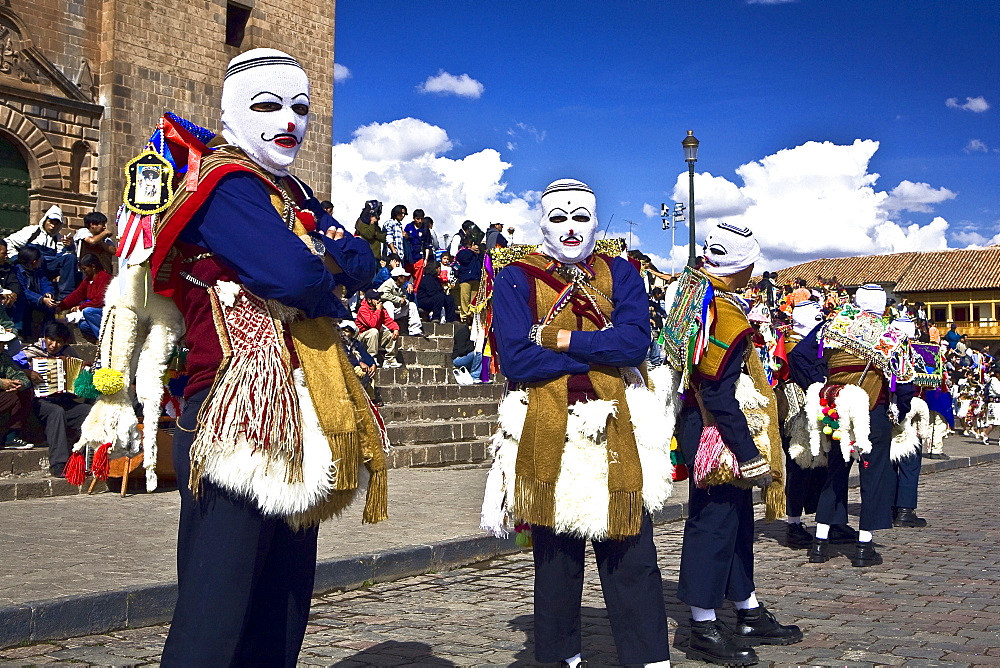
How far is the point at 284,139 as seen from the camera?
2932 mm

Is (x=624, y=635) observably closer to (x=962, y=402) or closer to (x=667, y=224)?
(x=962, y=402)

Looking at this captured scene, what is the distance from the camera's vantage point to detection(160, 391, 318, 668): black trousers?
2.63m

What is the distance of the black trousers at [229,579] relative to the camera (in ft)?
8.64

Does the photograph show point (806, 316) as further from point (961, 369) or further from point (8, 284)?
point (961, 369)

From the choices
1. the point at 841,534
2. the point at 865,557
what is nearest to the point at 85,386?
the point at 865,557

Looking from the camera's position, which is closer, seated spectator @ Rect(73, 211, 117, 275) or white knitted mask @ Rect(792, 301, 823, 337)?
white knitted mask @ Rect(792, 301, 823, 337)

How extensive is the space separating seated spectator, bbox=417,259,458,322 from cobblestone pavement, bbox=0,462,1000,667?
36.1 ft

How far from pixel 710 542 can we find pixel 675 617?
38.3 inches

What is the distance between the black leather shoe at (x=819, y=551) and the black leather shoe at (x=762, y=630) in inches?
93.4

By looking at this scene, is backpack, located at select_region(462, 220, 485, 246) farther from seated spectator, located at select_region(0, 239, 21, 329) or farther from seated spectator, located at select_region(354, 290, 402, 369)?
seated spectator, located at select_region(0, 239, 21, 329)

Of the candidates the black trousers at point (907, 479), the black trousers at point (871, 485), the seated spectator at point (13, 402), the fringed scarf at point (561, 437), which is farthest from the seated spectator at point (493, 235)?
the fringed scarf at point (561, 437)

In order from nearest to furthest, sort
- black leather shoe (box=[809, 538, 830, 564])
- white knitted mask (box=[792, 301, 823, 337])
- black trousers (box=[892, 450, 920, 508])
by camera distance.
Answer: black leather shoe (box=[809, 538, 830, 564]) → white knitted mask (box=[792, 301, 823, 337]) → black trousers (box=[892, 450, 920, 508])

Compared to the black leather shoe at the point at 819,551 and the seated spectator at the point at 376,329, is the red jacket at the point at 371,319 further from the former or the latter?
the black leather shoe at the point at 819,551

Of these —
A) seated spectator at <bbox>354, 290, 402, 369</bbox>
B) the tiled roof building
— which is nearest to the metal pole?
seated spectator at <bbox>354, 290, 402, 369</bbox>
